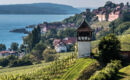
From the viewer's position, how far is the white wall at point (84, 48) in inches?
1350

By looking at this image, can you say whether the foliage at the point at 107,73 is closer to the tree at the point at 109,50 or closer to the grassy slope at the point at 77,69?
the grassy slope at the point at 77,69

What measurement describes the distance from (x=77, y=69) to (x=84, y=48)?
4.93m

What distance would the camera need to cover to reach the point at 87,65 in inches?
1217

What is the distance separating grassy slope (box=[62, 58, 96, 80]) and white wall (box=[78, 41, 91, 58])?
4.28 ft

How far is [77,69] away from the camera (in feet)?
99.2

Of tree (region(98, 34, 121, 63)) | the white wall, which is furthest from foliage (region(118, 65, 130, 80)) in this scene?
the white wall

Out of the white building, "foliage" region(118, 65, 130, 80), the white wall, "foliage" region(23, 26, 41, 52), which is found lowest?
the white building

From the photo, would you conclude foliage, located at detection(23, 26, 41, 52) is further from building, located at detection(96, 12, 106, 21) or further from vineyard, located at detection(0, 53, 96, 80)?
building, located at detection(96, 12, 106, 21)

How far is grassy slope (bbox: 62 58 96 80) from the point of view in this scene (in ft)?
93.4

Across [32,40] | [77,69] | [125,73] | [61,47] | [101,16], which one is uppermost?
[101,16]

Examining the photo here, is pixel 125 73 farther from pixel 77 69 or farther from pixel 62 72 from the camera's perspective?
pixel 62 72

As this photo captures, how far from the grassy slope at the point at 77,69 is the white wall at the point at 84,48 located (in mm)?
1303

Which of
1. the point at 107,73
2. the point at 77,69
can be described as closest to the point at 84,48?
the point at 77,69

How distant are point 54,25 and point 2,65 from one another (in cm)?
12059
